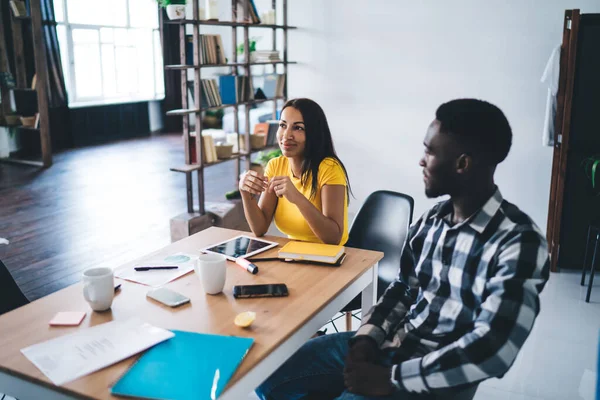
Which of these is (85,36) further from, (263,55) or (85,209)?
(263,55)

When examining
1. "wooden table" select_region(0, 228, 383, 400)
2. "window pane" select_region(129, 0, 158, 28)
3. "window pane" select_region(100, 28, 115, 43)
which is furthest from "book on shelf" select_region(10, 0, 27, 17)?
"wooden table" select_region(0, 228, 383, 400)

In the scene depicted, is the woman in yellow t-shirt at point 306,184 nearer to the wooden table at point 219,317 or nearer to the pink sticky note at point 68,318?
the wooden table at point 219,317

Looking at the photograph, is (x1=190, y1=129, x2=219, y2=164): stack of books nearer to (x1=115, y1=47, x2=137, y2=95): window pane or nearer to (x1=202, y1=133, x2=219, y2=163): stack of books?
(x1=202, y1=133, x2=219, y2=163): stack of books

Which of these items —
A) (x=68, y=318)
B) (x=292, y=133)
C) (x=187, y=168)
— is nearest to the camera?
(x=68, y=318)

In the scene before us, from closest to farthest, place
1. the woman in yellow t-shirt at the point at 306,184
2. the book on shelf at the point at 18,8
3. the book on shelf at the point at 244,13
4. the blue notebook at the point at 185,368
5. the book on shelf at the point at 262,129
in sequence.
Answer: the blue notebook at the point at 185,368
the woman in yellow t-shirt at the point at 306,184
the book on shelf at the point at 244,13
the book on shelf at the point at 262,129
the book on shelf at the point at 18,8

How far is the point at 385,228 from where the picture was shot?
8.02 feet

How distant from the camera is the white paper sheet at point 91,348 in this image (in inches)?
48.3

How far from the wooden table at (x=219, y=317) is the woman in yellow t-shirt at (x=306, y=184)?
0.36 m

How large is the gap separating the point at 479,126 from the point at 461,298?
423 mm

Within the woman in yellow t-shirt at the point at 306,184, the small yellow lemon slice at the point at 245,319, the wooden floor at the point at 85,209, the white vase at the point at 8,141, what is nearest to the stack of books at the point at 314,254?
the woman in yellow t-shirt at the point at 306,184

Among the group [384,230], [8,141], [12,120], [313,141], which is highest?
[313,141]

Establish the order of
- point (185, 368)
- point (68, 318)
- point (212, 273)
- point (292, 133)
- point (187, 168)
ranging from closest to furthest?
point (185, 368)
point (68, 318)
point (212, 273)
point (292, 133)
point (187, 168)

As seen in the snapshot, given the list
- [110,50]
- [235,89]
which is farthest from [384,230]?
→ [110,50]

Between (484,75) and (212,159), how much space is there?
2303 mm
